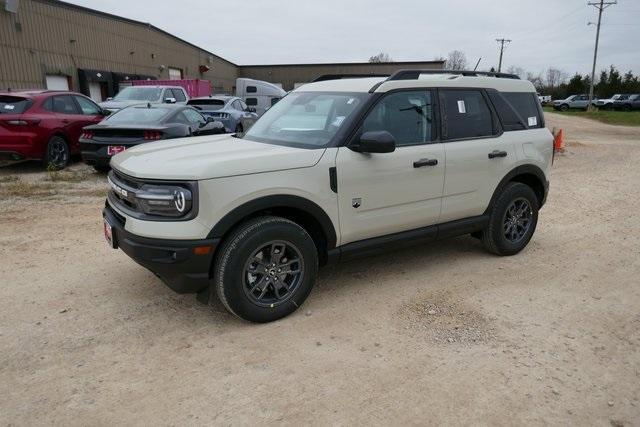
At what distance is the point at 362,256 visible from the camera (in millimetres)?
4152

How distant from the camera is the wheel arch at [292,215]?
11.2 feet

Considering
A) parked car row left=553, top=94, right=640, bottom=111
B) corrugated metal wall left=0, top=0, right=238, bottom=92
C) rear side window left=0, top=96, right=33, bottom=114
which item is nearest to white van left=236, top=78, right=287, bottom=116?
corrugated metal wall left=0, top=0, right=238, bottom=92

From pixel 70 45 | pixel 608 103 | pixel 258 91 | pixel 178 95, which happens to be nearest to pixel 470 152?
pixel 178 95

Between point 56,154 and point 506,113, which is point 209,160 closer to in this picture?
point 506,113

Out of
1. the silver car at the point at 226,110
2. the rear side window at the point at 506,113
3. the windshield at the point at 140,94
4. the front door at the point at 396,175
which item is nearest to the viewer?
the front door at the point at 396,175

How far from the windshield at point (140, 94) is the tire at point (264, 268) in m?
12.3

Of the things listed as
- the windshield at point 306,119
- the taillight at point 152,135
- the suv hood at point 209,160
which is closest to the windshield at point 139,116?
the taillight at point 152,135

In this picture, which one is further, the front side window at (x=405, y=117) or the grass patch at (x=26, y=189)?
the grass patch at (x=26, y=189)

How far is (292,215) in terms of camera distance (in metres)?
3.87

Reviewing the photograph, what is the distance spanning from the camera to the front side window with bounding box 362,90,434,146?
4137 mm

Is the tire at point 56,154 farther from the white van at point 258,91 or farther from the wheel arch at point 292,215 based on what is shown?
the white van at point 258,91

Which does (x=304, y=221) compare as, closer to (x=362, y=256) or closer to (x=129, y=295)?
(x=362, y=256)

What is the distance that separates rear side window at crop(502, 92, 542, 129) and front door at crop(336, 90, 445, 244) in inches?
47.5

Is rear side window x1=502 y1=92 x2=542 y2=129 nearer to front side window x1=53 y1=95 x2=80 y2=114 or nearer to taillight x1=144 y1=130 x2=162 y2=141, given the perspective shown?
taillight x1=144 y1=130 x2=162 y2=141
